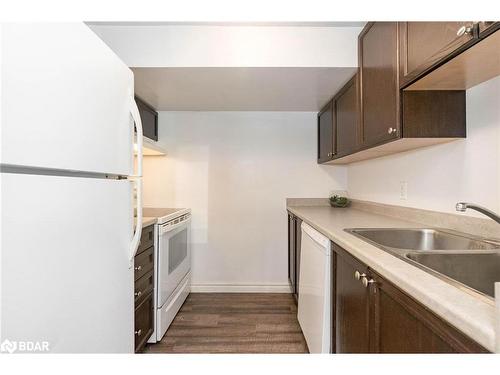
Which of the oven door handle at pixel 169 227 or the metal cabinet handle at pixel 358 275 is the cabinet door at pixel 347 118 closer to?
the metal cabinet handle at pixel 358 275

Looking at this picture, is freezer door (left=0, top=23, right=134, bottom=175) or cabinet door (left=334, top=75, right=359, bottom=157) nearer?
freezer door (left=0, top=23, right=134, bottom=175)

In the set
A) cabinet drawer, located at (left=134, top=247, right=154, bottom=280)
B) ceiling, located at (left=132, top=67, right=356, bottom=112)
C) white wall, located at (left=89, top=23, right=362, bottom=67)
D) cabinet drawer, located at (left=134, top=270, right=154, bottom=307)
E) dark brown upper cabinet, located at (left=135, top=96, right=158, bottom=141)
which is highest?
white wall, located at (left=89, top=23, right=362, bottom=67)

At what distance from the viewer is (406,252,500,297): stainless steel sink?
3.38 feet

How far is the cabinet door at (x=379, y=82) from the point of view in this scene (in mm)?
1466

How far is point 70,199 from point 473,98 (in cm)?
176

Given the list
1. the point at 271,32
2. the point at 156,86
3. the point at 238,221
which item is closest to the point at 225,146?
the point at 238,221

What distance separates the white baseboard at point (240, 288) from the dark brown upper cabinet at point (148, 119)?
1691mm

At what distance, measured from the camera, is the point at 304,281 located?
202 centimetres

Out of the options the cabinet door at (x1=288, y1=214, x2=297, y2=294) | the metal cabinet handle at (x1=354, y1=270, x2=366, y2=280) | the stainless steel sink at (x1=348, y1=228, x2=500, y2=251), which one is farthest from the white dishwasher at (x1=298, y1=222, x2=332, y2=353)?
the cabinet door at (x1=288, y1=214, x2=297, y2=294)

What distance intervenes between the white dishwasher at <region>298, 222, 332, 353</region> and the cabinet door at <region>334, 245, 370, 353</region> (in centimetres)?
8

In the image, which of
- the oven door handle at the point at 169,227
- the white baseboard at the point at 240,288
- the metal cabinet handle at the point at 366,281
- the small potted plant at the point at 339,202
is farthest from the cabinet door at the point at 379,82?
the white baseboard at the point at 240,288

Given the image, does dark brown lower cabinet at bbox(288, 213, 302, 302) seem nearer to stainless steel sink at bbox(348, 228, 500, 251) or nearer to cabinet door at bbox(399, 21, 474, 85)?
stainless steel sink at bbox(348, 228, 500, 251)

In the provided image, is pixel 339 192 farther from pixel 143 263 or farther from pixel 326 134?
pixel 143 263

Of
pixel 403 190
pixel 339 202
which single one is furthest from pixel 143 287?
pixel 339 202
